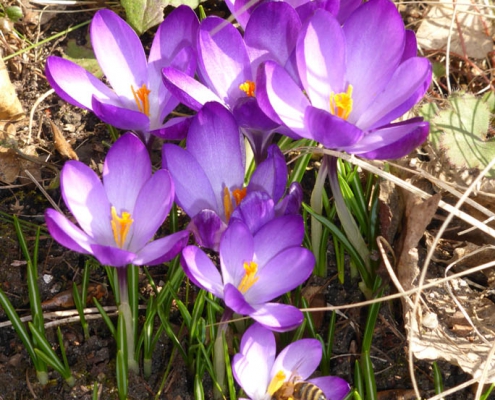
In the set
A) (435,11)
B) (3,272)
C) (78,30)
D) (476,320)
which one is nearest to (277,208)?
(476,320)

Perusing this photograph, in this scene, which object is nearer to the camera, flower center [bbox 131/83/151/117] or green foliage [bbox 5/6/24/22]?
flower center [bbox 131/83/151/117]

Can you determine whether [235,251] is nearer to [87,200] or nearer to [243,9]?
[87,200]

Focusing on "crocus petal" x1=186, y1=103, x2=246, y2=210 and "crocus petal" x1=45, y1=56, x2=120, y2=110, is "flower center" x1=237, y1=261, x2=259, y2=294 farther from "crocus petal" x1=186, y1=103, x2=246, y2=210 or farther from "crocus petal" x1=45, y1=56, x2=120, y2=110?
"crocus petal" x1=45, y1=56, x2=120, y2=110

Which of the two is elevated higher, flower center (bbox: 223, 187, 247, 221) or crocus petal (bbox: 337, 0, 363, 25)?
crocus petal (bbox: 337, 0, 363, 25)

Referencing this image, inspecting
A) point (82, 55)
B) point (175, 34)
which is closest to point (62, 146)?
point (82, 55)

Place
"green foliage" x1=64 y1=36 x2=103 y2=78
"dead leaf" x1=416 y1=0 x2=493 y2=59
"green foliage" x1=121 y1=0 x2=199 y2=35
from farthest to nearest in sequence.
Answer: "dead leaf" x1=416 y1=0 x2=493 y2=59 → "green foliage" x1=64 y1=36 x2=103 y2=78 → "green foliage" x1=121 y1=0 x2=199 y2=35

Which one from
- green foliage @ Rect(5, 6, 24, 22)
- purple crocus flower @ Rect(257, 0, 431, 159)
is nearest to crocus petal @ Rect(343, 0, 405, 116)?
purple crocus flower @ Rect(257, 0, 431, 159)

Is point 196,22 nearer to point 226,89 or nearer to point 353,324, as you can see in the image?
point 226,89
